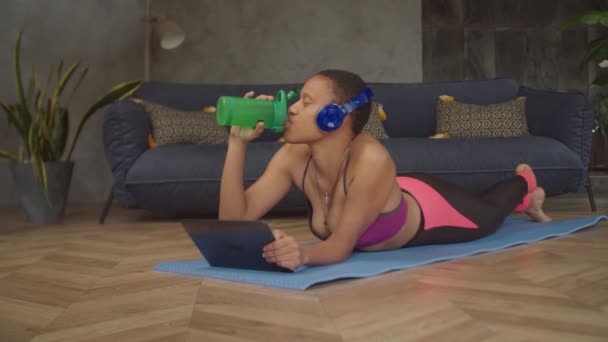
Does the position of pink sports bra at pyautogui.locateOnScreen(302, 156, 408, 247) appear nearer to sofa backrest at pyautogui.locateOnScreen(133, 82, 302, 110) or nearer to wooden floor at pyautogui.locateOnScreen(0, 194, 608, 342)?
wooden floor at pyautogui.locateOnScreen(0, 194, 608, 342)

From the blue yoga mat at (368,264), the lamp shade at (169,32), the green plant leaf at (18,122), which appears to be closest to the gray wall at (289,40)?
the lamp shade at (169,32)

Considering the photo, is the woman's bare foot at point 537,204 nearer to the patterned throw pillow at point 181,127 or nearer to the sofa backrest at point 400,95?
the sofa backrest at point 400,95

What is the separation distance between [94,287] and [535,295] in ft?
3.37

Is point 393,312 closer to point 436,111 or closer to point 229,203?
point 229,203

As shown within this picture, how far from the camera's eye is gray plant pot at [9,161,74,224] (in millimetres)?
3160

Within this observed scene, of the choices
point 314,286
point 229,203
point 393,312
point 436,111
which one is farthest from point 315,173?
point 436,111

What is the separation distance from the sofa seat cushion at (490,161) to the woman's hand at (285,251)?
1711 millimetres

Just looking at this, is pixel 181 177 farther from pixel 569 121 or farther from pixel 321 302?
pixel 569 121

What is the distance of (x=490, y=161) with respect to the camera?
3164 mm

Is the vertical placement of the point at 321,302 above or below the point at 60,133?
below

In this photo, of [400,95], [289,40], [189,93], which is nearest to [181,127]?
[189,93]

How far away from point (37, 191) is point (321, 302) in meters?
2.34

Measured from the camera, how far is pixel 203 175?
3004mm

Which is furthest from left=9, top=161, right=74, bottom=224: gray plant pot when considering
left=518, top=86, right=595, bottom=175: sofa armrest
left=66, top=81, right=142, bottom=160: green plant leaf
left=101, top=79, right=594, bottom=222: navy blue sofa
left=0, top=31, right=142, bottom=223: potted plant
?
left=518, top=86, right=595, bottom=175: sofa armrest
